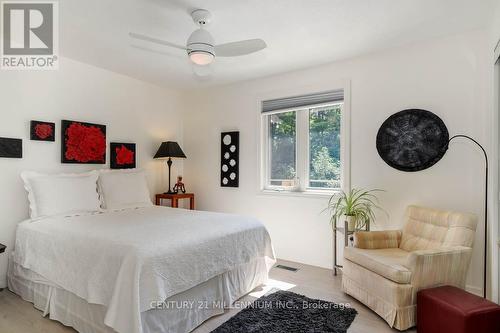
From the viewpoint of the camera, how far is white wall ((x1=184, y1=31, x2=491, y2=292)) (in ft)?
8.84

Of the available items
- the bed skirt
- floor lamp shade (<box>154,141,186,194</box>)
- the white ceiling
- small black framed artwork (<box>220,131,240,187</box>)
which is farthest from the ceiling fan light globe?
floor lamp shade (<box>154,141,186,194</box>)

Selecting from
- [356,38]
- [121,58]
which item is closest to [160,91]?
[121,58]

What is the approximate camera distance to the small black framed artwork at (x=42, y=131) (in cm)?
302

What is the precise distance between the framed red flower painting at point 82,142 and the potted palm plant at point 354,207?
2.98 m

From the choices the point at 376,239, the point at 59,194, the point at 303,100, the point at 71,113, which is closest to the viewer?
the point at 376,239

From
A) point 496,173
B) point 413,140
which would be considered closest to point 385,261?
point 496,173

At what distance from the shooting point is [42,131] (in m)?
3.09

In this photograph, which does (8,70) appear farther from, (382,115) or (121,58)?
(382,115)

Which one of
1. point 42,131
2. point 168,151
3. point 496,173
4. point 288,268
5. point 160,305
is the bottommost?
point 288,268

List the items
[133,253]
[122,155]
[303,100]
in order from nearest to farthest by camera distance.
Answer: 1. [133,253]
2. [303,100]
3. [122,155]

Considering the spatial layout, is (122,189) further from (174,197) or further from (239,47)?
(239,47)

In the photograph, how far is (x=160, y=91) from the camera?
14.8ft

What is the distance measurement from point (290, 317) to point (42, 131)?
3.14 m

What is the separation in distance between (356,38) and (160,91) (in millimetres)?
3002
